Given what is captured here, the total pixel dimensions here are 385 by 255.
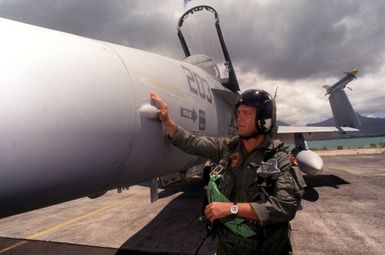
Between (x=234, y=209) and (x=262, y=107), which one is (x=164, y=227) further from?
(x=262, y=107)

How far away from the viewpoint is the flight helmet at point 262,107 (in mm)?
2482

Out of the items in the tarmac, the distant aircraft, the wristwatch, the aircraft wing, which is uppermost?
the aircraft wing

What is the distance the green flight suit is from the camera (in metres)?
2.12

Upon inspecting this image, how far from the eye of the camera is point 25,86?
1.40 metres

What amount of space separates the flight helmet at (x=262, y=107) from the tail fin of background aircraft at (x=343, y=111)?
14.5 meters

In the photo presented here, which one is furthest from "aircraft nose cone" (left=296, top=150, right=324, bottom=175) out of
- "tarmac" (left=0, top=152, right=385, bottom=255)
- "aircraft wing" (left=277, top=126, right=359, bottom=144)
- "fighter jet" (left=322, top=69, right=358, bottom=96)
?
"fighter jet" (left=322, top=69, right=358, bottom=96)

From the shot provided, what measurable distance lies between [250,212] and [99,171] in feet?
3.78

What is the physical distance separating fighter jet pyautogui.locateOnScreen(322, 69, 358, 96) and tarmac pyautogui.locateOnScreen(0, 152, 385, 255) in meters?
6.95

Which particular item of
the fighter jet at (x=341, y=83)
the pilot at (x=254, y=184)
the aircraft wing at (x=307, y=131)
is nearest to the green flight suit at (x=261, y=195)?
the pilot at (x=254, y=184)

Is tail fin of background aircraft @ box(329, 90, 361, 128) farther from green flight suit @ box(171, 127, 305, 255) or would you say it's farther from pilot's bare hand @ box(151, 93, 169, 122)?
pilot's bare hand @ box(151, 93, 169, 122)

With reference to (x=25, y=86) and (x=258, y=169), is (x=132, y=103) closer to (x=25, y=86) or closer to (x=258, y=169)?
(x=25, y=86)

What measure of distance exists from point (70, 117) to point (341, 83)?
51.9 feet

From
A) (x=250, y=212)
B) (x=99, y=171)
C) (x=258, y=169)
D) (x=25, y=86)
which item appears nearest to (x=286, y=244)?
(x=250, y=212)

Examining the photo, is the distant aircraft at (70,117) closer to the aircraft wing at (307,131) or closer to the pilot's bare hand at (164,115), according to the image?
the pilot's bare hand at (164,115)
